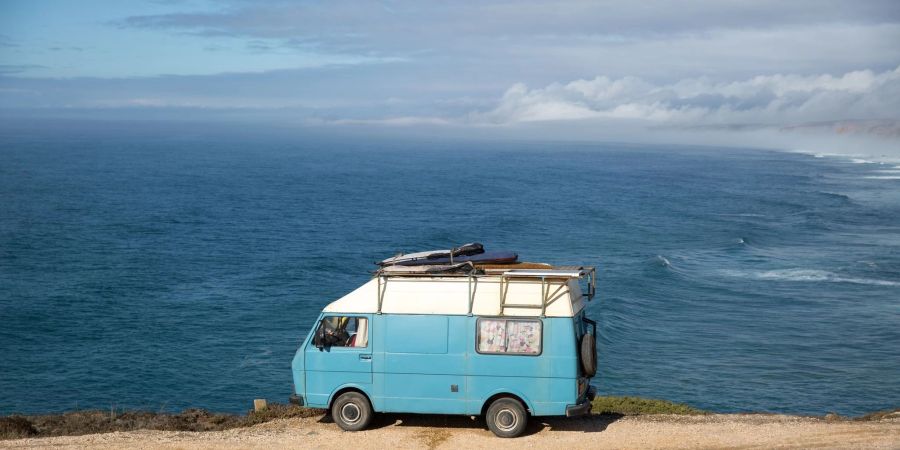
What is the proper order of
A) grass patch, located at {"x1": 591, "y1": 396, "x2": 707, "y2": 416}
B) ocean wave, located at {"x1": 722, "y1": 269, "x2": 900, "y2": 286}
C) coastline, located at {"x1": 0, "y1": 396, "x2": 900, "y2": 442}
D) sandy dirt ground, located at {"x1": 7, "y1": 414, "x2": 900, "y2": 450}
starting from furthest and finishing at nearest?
ocean wave, located at {"x1": 722, "y1": 269, "x2": 900, "y2": 286} → grass patch, located at {"x1": 591, "y1": 396, "x2": 707, "y2": 416} → coastline, located at {"x1": 0, "y1": 396, "x2": 900, "y2": 442} → sandy dirt ground, located at {"x1": 7, "y1": 414, "x2": 900, "y2": 450}

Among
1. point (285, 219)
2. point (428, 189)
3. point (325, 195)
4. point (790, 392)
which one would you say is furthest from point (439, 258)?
point (428, 189)

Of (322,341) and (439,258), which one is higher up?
(439,258)

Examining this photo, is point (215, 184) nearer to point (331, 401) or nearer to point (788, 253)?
point (788, 253)

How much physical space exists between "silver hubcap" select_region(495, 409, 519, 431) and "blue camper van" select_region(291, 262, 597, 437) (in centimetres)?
2

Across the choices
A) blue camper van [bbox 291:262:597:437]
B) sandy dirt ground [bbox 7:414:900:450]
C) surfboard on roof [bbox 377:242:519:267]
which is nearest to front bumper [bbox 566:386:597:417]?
blue camper van [bbox 291:262:597:437]

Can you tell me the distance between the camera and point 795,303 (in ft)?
161

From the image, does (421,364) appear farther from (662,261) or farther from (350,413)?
(662,261)

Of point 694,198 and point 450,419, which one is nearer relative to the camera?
point 450,419

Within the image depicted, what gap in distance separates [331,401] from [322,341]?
3.80ft

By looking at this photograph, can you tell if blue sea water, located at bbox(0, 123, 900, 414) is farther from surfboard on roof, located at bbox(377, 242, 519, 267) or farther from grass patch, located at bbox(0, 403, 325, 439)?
surfboard on roof, located at bbox(377, 242, 519, 267)

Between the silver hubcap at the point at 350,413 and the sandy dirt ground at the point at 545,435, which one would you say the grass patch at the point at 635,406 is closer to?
the sandy dirt ground at the point at 545,435

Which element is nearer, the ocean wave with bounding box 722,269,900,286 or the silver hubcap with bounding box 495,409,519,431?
the silver hubcap with bounding box 495,409,519,431

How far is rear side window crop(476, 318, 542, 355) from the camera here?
1669 centimetres

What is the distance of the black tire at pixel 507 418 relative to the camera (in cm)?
1683
